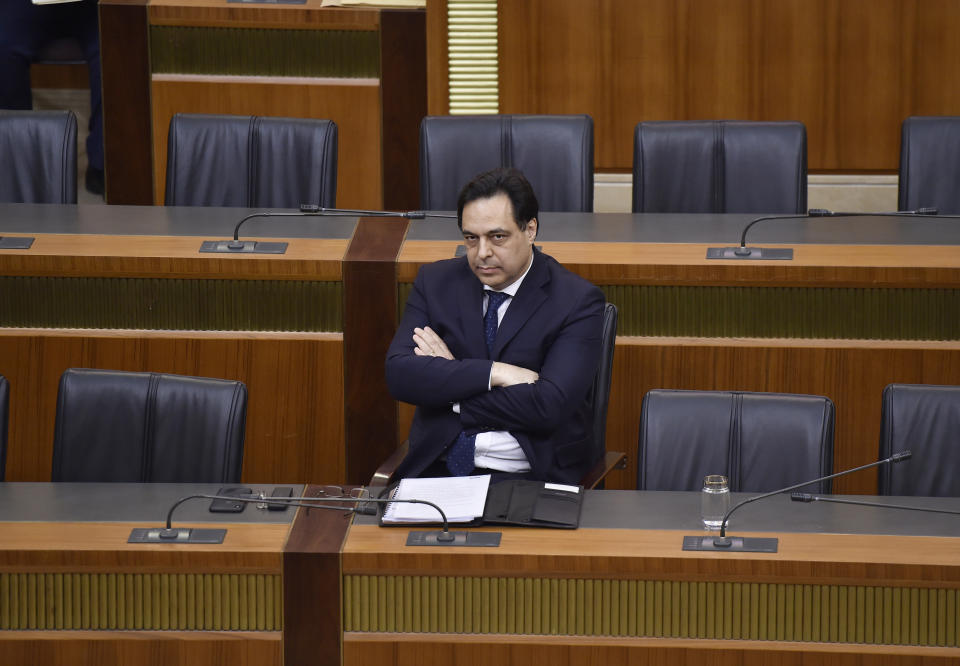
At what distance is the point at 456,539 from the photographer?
1.51 meters

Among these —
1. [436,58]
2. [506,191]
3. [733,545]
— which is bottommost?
[733,545]

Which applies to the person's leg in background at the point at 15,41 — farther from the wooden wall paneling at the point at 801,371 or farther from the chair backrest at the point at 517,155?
the wooden wall paneling at the point at 801,371

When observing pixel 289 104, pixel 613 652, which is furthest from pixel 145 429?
pixel 289 104

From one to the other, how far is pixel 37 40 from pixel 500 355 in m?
1.81

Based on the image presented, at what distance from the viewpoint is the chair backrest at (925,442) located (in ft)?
5.66

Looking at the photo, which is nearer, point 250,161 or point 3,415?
point 3,415

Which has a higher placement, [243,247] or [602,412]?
[243,247]

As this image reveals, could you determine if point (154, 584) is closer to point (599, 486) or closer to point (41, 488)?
point (41, 488)

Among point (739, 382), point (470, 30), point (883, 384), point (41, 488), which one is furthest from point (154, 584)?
point (470, 30)

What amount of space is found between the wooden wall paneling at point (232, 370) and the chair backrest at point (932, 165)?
1041 millimetres

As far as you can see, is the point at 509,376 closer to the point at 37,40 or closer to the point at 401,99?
the point at 401,99

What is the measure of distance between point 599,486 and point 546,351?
0.61 feet

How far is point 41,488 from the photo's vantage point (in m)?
1.69

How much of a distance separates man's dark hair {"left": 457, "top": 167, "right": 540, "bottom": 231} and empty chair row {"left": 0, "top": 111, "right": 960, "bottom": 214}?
2.06ft
